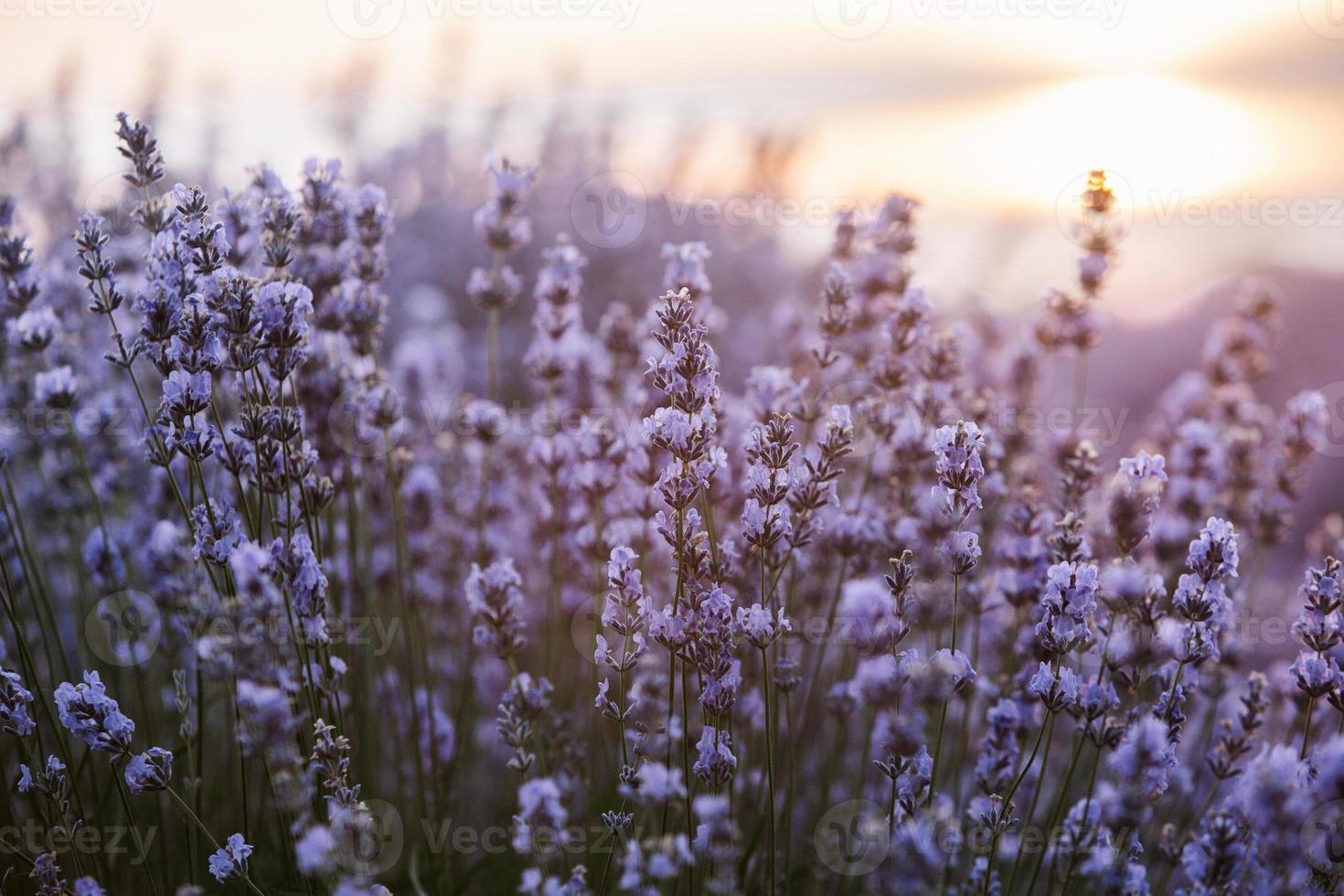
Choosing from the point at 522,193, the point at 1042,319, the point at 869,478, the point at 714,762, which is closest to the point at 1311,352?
the point at 1042,319

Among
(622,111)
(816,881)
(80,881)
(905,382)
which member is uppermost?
(622,111)

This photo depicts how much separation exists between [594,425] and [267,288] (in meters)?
0.96

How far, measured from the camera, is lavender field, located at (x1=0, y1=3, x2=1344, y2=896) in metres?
1.74

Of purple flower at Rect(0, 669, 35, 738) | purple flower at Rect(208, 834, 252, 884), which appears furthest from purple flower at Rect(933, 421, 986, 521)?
purple flower at Rect(0, 669, 35, 738)

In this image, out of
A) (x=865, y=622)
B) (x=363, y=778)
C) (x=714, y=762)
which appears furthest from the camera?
(x=363, y=778)

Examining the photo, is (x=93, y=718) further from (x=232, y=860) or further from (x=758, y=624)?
(x=758, y=624)

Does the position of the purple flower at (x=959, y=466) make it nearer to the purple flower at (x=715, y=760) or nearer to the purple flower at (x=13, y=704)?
the purple flower at (x=715, y=760)

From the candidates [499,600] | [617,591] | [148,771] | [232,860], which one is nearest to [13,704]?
[148,771]

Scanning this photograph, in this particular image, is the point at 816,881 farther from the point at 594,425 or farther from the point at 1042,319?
the point at 1042,319

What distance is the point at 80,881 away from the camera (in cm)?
161

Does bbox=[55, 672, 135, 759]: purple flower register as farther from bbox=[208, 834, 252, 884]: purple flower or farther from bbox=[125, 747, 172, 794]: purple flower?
bbox=[208, 834, 252, 884]: purple flower

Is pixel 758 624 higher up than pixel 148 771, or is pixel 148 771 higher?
pixel 758 624

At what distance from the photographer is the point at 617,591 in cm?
187

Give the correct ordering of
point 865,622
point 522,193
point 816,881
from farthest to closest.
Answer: point 522,193
point 816,881
point 865,622
